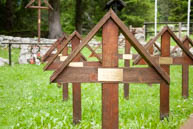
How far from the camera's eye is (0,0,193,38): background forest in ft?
72.5

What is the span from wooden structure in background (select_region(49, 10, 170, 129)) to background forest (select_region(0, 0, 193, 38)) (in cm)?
1727

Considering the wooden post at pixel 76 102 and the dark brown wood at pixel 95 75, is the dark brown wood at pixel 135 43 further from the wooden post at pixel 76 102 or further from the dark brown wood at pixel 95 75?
the wooden post at pixel 76 102

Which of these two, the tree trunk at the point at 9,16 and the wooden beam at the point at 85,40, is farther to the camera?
the tree trunk at the point at 9,16

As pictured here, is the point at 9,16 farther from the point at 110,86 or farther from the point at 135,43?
the point at 135,43

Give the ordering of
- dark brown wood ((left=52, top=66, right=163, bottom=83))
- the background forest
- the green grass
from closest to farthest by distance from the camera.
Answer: dark brown wood ((left=52, top=66, right=163, bottom=83)) < the green grass < the background forest

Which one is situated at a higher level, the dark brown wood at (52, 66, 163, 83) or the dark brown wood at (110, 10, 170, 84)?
the dark brown wood at (110, 10, 170, 84)

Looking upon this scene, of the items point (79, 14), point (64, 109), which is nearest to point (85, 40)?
point (64, 109)

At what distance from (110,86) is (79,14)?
22826 mm

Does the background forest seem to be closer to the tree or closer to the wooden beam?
the tree

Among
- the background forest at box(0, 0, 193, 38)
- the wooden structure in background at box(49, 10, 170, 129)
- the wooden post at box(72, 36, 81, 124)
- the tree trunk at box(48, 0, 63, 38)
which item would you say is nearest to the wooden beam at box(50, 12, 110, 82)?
the wooden structure in background at box(49, 10, 170, 129)

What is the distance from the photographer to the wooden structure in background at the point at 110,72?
2.01 metres

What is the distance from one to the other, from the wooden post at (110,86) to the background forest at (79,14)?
17.4 m

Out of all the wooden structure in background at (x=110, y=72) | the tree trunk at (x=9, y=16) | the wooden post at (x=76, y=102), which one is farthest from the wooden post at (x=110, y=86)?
the tree trunk at (x=9, y=16)

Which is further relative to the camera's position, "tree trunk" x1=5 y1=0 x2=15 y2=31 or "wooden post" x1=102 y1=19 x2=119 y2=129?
"tree trunk" x1=5 y1=0 x2=15 y2=31
